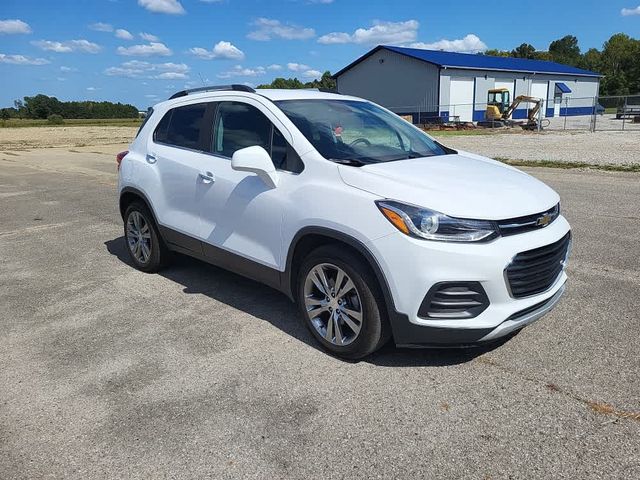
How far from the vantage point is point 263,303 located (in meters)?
4.93

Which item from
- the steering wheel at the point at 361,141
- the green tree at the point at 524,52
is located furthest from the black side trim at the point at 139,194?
the green tree at the point at 524,52

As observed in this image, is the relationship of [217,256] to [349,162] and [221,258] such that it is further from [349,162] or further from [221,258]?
[349,162]

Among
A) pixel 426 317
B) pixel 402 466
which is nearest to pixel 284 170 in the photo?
pixel 426 317

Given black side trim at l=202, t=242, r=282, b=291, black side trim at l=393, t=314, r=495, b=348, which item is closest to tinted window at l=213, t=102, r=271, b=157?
black side trim at l=202, t=242, r=282, b=291

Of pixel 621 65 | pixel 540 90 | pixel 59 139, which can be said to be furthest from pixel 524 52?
pixel 59 139

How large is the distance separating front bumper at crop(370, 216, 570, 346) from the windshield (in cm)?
92

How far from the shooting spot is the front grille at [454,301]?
127 inches

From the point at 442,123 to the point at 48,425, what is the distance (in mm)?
40046

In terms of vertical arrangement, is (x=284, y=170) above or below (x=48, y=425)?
above

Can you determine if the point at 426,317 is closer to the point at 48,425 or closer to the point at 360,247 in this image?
the point at 360,247

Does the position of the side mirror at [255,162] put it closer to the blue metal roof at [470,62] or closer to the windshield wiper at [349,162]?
the windshield wiper at [349,162]

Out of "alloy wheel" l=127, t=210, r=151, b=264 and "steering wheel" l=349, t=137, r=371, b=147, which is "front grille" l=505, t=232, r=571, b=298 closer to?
"steering wheel" l=349, t=137, r=371, b=147

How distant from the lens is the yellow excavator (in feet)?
114

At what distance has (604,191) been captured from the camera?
394 inches
